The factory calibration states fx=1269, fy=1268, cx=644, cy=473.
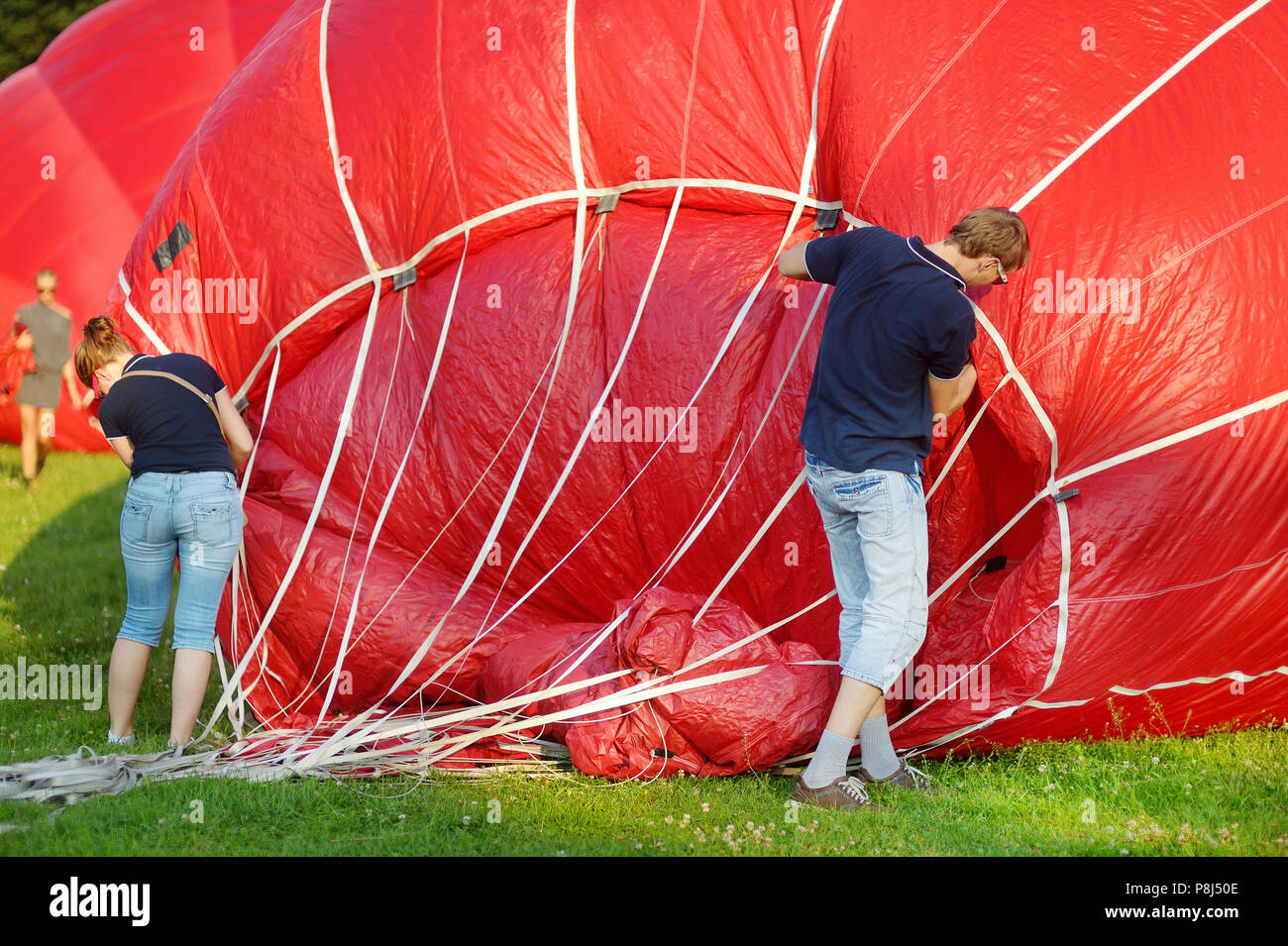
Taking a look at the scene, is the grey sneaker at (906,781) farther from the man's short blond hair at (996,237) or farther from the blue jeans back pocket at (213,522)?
the blue jeans back pocket at (213,522)

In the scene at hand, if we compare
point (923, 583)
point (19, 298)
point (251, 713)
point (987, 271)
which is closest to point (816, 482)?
point (923, 583)

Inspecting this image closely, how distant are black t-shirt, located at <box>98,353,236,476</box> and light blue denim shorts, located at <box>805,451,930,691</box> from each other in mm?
2101

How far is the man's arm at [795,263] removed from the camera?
393cm

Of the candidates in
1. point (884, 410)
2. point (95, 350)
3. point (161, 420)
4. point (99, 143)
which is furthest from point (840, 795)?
point (99, 143)

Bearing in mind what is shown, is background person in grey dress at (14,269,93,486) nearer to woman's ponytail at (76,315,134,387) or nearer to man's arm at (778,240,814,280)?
woman's ponytail at (76,315,134,387)

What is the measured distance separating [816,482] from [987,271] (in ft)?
2.60

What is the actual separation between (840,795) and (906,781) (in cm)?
29

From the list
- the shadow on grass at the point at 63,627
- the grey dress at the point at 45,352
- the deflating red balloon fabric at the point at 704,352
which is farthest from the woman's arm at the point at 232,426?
the grey dress at the point at 45,352

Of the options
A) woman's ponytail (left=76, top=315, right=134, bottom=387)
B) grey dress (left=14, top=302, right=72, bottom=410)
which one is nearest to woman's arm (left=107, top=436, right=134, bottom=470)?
woman's ponytail (left=76, top=315, right=134, bottom=387)

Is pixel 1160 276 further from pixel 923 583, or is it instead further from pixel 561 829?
pixel 561 829

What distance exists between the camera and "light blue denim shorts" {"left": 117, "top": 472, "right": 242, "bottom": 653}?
14.0 ft

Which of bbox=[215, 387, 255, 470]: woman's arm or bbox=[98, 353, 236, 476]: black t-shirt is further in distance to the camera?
bbox=[215, 387, 255, 470]: woman's arm

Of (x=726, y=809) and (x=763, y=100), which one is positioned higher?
(x=763, y=100)

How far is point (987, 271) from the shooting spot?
12.1ft
